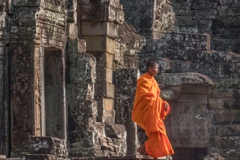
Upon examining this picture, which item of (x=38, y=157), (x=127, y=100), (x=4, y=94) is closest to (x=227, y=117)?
(x=127, y=100)

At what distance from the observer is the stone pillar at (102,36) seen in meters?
31.1

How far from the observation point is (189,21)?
136 feet

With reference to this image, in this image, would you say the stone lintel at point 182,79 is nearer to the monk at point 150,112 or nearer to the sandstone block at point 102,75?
the sandstone block at point 102,75

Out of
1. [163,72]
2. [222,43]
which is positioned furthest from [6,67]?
[222,43]

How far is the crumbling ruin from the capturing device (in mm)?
26531

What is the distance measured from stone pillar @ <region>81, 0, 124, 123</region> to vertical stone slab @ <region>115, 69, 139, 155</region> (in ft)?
0.67

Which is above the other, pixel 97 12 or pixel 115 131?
pixel 97 12

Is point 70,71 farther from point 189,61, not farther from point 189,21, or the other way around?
point 189,21

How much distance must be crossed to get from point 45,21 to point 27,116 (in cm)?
145

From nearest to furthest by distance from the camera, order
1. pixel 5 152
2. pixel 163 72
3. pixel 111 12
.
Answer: pixel 5 152, pixel 111 12, pixel 163 72

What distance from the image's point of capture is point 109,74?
104ft

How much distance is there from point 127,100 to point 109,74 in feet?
1.94

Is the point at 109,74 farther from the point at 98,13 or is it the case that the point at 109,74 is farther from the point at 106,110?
the point at 98,13

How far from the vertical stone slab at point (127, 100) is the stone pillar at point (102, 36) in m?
0.20
